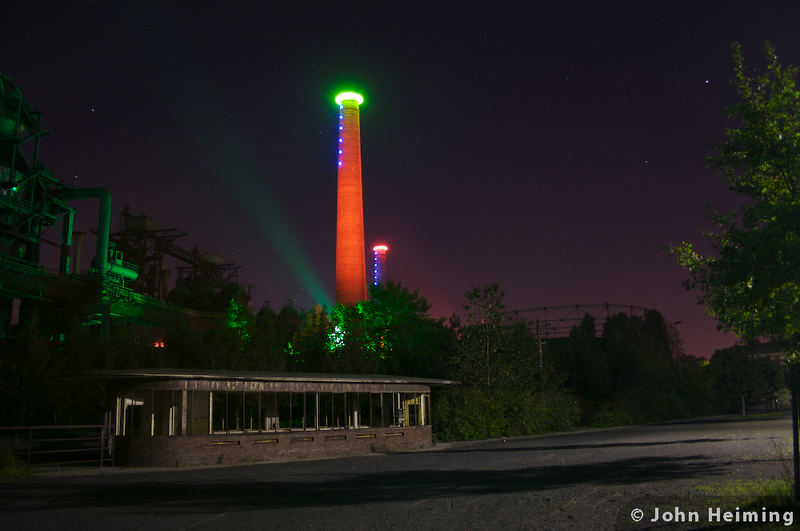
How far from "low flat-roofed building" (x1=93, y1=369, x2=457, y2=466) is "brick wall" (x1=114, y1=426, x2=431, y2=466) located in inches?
1.4

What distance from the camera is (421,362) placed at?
56000 millimetres

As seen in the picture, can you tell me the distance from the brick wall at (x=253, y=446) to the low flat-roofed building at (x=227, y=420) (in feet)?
0.11

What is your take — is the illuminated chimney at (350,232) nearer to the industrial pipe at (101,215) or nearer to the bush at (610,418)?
the industrial pipe at (101,215)

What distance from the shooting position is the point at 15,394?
3341 centimetres

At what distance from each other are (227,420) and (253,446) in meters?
1.45

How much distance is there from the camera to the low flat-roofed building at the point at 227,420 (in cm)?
2319

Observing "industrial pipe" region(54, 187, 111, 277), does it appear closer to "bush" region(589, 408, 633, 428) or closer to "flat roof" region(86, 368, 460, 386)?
"flat roof" region(86, 368, 460, 386)

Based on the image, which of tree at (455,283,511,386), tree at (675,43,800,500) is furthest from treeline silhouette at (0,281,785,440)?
tree at (675,43,800,500)

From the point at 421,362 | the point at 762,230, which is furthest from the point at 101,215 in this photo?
the point at 762,230

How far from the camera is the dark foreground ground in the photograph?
11.2m

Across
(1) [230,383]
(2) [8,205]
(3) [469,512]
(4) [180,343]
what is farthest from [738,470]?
(2) [8,205]

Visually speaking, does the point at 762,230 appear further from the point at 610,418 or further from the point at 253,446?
the point at 610,418

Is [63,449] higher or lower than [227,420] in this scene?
lower

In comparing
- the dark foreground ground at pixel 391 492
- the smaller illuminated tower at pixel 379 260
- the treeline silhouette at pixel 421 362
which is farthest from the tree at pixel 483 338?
the smaller illuminated tower at pixel 379 260
